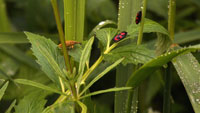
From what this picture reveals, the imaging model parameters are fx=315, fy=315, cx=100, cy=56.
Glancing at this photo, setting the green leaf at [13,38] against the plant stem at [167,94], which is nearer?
the plant stem at [167,94]

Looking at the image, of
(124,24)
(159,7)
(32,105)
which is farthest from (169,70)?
(159,7)

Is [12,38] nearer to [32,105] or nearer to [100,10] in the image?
[32,105]

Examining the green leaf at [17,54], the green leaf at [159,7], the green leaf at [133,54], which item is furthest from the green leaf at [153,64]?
the green leaf at [159,7]

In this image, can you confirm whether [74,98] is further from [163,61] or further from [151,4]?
[151,4]

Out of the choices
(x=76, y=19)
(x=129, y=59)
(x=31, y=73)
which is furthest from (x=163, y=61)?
(x=31, y=73)

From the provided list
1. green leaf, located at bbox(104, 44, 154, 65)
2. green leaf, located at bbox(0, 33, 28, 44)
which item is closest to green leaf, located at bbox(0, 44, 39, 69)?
green leaf, located at bbox(0, 33, 28, 44)

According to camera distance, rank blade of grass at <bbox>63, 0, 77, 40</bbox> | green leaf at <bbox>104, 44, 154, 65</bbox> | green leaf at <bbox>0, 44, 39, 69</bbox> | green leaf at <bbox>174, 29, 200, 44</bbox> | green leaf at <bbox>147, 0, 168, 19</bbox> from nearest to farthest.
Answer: green leaf at <bbox>104, 44, 154, 65</bbox> < blade of grass at <bbox>63, 0, 77, 40</bbox> < green leaf at <bbox>174, 29, 200, 44</bbox> < green leaf at <bbox>0, 44, 39, 69</bbox> < green leaf at <bbox>147, 0, 168, 19</bbox>

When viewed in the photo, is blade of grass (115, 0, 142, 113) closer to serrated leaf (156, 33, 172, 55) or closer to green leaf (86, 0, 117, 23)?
serrated leaf (156, 33, 172, 55)

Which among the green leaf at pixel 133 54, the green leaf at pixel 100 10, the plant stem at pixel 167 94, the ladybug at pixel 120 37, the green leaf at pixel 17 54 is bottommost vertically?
the plant stem at pixel 167 94

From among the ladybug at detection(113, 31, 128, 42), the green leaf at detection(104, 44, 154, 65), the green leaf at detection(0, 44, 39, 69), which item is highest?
the ladybug at detection(113, 31, 128, 42)

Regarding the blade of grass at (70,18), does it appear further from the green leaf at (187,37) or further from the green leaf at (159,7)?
the green leaf at (159,7)
